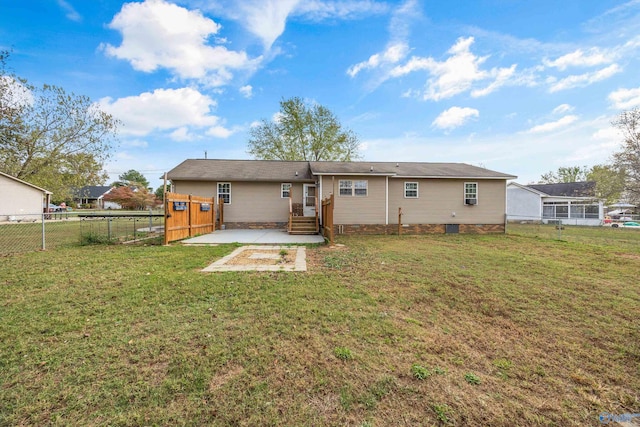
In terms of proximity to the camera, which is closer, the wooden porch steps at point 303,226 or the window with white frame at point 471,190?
the wooden porch steps at point 303,226

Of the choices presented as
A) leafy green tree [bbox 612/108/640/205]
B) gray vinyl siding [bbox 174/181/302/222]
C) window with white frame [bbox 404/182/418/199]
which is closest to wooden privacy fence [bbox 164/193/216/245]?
gray vinyl siding [bbox 174/181/302/222]

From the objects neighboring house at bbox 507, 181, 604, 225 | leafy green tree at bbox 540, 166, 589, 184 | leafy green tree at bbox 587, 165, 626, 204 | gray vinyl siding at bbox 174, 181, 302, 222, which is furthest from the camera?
leafy green tree at bbox 540, 166, 589, 184

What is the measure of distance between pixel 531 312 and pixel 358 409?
3114 millimetres

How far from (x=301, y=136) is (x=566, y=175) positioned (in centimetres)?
4830

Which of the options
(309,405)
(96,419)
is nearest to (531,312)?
(309,405)

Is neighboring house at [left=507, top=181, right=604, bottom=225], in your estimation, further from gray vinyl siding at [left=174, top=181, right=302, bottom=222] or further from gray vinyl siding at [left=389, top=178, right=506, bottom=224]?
gray vinyl siding at [left=174, top=181, right=302, bottom=222]

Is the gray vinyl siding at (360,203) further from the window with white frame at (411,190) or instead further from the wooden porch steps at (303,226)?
the window with white frame at (411,190)

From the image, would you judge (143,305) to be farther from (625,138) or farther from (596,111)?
(625,138)

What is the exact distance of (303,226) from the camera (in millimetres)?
12266

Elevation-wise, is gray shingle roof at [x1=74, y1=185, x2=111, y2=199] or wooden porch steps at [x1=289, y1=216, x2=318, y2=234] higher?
gray shingle roof at [x1=74, y1=185, x2=111, y2=199]

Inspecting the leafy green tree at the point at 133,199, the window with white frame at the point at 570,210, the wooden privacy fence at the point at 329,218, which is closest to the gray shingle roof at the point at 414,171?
the wooden privacy fence at the point at 329,218

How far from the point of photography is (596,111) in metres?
14.4

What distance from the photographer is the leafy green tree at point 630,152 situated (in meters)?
18.9

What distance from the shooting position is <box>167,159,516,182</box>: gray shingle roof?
42.2 ft
